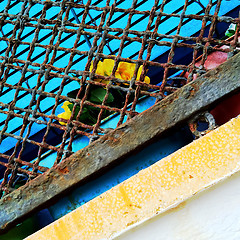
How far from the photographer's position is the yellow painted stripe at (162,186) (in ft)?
3.33

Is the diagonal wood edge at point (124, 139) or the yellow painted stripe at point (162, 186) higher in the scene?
the diagonal wood edge at point (124, 139)

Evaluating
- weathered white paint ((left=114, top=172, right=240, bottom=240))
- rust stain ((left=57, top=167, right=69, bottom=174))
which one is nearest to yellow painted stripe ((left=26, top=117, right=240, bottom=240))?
weathered white paint ((left=114, top=172, right=240, bottom=240))

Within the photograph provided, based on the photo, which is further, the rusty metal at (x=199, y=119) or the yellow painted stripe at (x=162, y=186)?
the rusty metal at (x=199, y=119)

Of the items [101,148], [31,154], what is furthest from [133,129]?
[31,154]

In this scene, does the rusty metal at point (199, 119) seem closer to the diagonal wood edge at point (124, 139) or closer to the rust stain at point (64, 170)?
the diagonal wood edge at point (124, 139)

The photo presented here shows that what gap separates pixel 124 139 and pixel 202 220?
0.39 meters

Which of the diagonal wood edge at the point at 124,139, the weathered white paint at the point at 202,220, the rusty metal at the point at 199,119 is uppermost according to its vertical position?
the diagonal wood edge at the point at 124,139

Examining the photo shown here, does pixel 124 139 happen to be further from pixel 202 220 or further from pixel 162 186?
pixel 202 220

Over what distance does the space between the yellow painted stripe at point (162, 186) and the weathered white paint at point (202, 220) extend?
1.4 inches

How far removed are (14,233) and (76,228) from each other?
39 centimetres

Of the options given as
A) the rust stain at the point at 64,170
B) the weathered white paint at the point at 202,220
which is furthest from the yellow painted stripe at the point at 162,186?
the rust stain at the point at 64,170

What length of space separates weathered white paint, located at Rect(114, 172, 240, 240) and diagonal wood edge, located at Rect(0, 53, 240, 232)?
0.87 feet

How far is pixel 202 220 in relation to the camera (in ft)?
3.47

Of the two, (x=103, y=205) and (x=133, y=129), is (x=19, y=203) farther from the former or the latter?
(x=133, y=129)
